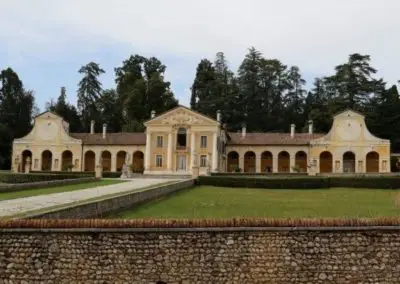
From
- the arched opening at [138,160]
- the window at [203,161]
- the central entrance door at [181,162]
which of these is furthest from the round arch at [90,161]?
the window at [203,161]

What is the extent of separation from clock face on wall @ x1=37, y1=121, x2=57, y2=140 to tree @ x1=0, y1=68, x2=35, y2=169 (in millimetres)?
10187

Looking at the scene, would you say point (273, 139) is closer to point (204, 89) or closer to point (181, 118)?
point (181, 118)

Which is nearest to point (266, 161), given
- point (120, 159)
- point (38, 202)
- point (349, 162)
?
point (349, 162)

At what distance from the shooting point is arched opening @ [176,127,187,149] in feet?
193

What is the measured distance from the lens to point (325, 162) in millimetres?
61594

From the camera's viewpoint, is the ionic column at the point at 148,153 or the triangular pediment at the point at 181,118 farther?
the ionic column at the point at 148,153

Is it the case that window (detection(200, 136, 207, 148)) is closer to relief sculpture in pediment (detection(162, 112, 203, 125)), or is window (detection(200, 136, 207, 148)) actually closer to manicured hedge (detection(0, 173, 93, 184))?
relief sculpture in pediment (detection(162, 112, 203, 125))

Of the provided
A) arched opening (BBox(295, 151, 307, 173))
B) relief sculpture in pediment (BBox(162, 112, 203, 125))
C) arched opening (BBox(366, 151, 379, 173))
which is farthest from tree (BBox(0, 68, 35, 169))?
arched opening (BBox(366, 151, 379, 173))

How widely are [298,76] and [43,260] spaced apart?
3420 inches

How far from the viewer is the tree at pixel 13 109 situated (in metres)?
71.2

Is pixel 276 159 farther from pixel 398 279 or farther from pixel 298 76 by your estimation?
pixel 398 279

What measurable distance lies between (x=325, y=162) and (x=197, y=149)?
16627mm

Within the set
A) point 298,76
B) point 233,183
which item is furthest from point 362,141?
point 298,76

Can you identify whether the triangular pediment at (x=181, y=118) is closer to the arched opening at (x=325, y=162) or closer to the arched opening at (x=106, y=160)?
the arched opening at (x=106, y=160)
